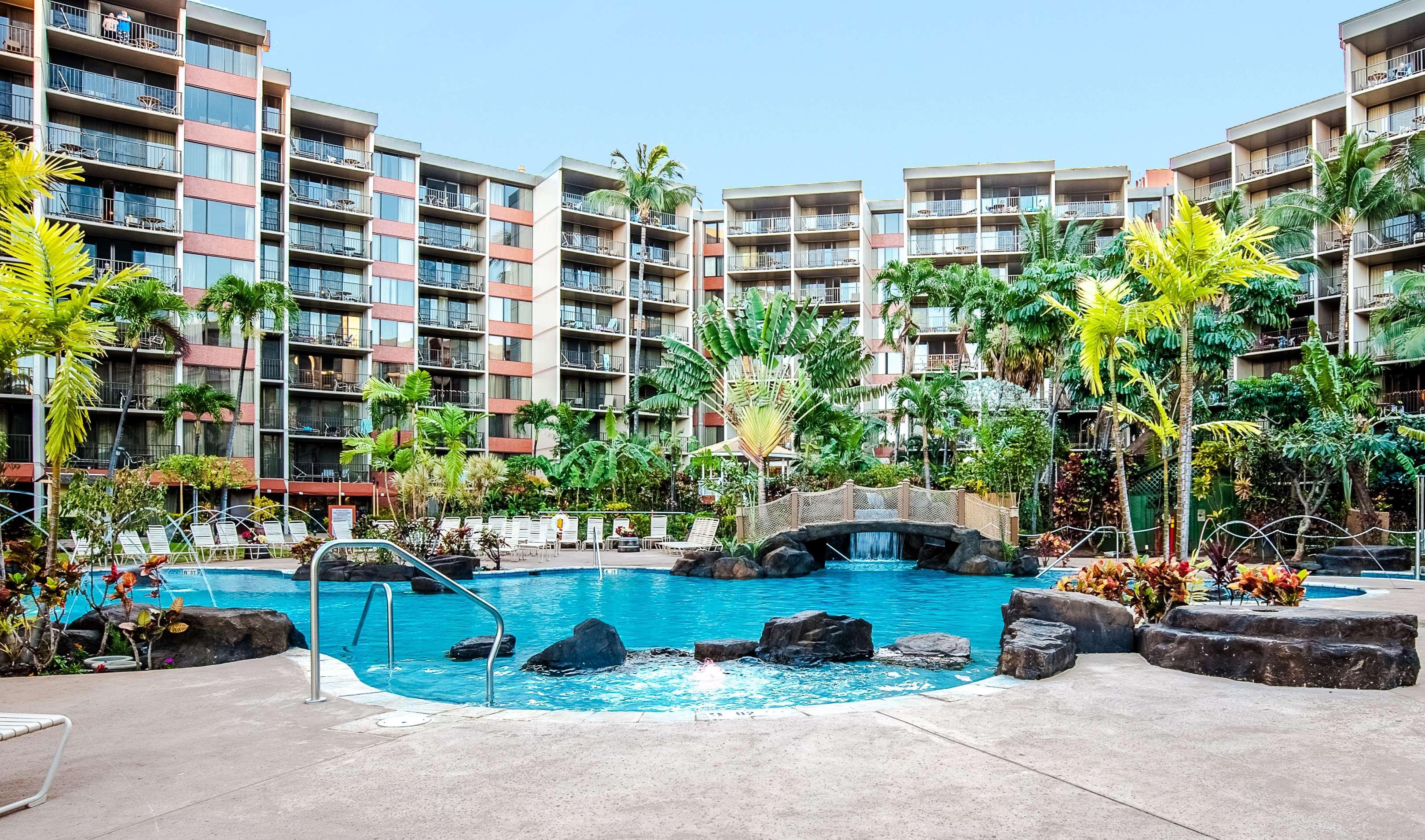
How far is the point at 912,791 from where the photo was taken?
188 inches

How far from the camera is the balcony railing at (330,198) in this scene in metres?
47.9

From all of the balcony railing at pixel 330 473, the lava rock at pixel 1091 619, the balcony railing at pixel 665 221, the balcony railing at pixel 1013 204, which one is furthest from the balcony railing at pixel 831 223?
the lava rock at pixel 1091 619

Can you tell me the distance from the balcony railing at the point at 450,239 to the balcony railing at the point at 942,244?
81.9ft

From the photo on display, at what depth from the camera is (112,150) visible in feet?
130

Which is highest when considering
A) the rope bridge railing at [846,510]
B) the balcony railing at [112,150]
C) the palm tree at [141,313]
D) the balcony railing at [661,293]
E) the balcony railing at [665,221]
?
the balcony railing at [665,221]

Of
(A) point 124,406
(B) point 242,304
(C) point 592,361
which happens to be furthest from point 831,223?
(A) point 124,406

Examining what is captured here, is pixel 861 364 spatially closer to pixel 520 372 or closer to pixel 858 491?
pixel 858 491

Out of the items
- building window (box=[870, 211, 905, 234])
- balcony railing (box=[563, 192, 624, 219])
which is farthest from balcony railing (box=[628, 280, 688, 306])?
building window (box=[870, 211, 905, 234])

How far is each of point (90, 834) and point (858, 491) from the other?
75.0 ft

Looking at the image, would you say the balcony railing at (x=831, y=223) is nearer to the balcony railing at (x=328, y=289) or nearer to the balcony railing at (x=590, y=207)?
the balcony railing at (x=590, y=207)

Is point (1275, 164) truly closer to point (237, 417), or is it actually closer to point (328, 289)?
point (328, 289)

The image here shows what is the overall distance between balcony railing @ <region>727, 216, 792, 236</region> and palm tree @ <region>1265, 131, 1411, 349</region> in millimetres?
27581

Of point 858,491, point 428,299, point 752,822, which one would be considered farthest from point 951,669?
point 428,299

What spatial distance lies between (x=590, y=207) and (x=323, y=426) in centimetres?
1969
